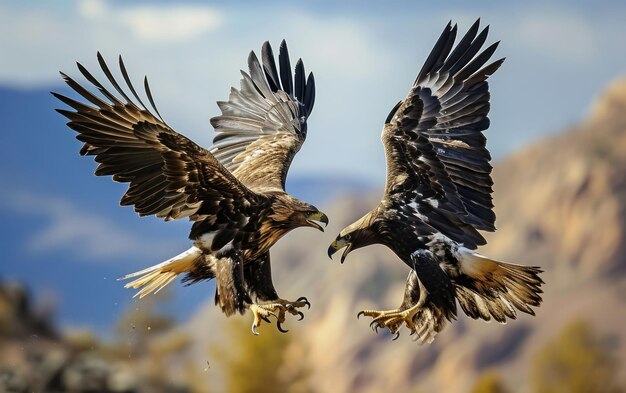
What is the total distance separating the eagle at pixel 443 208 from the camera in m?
9.21

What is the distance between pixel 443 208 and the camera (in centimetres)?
943

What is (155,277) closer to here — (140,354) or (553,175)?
(140,354)

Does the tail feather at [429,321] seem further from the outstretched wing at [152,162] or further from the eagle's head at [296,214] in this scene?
the outstretched wing at [152,162]

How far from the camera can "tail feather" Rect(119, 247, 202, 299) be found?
30.7 ft

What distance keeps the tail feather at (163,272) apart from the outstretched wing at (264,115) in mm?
1737

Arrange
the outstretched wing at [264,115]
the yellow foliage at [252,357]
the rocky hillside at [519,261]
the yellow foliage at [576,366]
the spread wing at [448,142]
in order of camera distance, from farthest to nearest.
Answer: the rocky hillside at [519,261] < the yellow foliage at [576,366] < the yellow foliage at [252,357] < the outstretched wing at [264,115] < the spread wing at [448,142]

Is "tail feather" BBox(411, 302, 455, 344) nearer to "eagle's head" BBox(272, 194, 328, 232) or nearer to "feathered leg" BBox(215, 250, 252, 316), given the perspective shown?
"eagle's head" BBox(272, 194, 328, 232)

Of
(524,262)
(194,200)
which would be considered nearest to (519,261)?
(524,262)

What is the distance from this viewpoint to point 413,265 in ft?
30.0

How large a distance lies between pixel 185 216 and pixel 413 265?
1889 mm

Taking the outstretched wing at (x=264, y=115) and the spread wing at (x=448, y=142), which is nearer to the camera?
the spread wing at (x=448, y=142)

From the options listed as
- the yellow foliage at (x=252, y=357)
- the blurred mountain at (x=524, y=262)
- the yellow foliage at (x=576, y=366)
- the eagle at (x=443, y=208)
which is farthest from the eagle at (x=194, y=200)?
the blurred mountain at (x=524, y=262)

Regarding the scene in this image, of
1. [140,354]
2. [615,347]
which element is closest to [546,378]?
[140,354]

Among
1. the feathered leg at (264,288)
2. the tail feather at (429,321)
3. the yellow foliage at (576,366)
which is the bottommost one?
the yellow foliage at (576,366)
